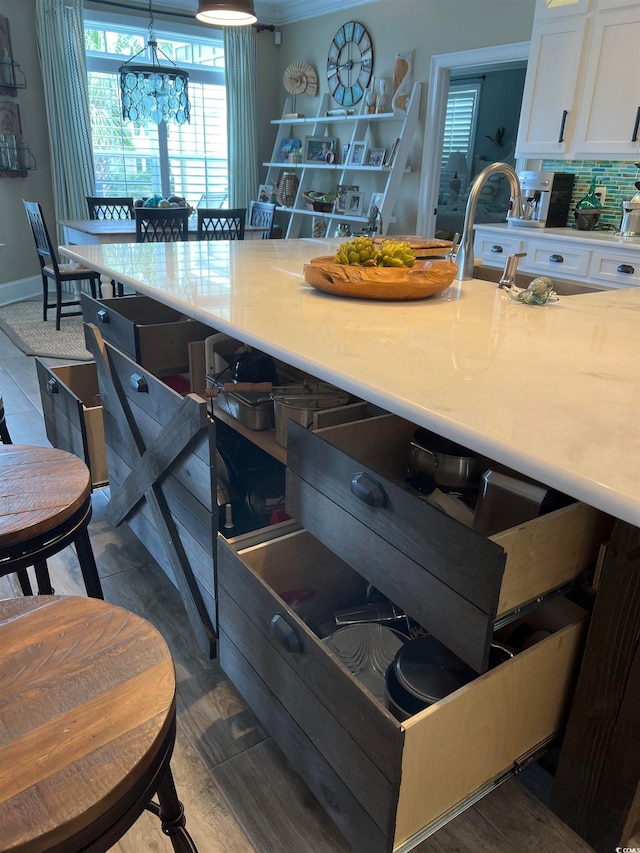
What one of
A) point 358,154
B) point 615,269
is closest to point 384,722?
point 615,269

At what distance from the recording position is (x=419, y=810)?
38.2 inches

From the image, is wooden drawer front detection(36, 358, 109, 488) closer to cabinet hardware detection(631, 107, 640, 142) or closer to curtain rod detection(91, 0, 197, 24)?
cabinet hardware detection(631, 107, 640, 142)

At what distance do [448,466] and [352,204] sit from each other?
506 centimetres

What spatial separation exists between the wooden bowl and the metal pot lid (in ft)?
2.76

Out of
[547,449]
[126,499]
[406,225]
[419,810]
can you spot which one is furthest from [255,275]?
[406,225]

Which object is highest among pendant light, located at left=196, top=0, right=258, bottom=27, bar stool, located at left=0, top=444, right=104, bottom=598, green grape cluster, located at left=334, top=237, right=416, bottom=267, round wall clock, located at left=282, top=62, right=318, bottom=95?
round wall clock, located at left=282, top=62, right=318, bottom=95

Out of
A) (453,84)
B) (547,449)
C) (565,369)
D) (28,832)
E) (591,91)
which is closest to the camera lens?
(28,832)

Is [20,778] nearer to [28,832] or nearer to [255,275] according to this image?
[28,832]

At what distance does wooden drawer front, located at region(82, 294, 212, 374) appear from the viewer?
6.18 feet

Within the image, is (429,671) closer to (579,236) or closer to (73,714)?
(73,714)

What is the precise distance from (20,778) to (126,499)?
124 cm

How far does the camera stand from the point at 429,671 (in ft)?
3.87

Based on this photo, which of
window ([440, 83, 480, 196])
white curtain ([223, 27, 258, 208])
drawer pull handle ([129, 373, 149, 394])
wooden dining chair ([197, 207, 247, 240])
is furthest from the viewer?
window ([440, 83, 480, 196])

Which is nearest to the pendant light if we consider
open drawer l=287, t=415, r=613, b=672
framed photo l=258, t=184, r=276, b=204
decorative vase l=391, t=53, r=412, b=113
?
decorative vase l=391, t=53, r=412, b=113
